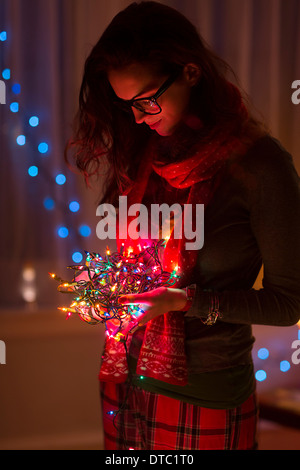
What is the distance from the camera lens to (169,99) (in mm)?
1064

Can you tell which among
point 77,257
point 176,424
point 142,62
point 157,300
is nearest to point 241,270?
point 157,300

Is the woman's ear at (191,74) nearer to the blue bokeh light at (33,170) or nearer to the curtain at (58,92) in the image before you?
the curtain at (58,92)

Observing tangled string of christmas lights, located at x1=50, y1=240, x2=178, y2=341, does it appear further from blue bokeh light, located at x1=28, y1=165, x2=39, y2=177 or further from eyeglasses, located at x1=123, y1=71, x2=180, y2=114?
Result: blue bokeh light, located at x1=28, y1=165, x2=39, y2=177

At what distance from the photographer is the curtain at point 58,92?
188 centimetres

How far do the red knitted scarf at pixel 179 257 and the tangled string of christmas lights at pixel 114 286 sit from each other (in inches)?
2.1

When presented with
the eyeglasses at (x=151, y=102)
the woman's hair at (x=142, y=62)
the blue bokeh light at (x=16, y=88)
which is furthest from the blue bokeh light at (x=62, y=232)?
the eyeglasses at (x=151, y=102)

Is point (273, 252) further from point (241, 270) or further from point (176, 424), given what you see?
point (176, 424)

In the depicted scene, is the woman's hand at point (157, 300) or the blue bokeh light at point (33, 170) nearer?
the woman's hand at point (157, 300)

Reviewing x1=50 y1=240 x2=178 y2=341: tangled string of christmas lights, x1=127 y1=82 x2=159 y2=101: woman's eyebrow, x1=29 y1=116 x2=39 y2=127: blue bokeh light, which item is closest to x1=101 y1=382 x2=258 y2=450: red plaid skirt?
x1=50 y1=240 x2=178 y2=341: tangled string of christmas lights

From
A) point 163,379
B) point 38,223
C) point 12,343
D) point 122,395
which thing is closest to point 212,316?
point 163,379

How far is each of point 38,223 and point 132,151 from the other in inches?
34.1

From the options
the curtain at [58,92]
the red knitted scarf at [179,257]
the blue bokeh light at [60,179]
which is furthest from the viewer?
the blue bokeh light at [60,179]

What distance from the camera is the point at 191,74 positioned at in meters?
1.07

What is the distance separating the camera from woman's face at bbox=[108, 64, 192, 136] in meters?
1.03
